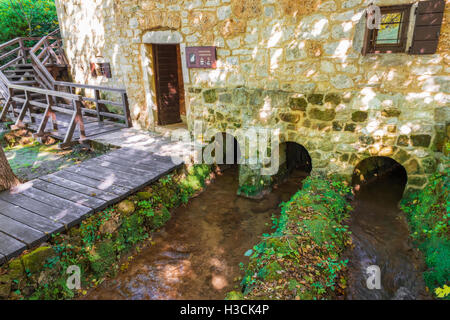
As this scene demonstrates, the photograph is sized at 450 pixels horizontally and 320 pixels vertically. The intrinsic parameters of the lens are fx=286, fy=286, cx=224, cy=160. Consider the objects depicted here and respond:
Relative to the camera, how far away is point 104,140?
712cm

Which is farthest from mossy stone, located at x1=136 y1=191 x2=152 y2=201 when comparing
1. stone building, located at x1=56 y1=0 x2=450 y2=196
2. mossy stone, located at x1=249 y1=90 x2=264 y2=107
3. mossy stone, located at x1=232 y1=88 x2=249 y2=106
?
mossy stone, located at x1=249 y1=90 x2=264 y2=107

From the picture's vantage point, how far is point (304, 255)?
358cm

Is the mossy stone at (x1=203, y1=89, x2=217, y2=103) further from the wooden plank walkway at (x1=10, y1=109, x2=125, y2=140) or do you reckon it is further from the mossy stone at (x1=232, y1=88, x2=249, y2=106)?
the wooden plank walkway at (x1=10, y1=109, x2=125, y2=140)

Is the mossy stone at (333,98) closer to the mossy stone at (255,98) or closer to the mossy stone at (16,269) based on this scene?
the mossy stone at (255,98)

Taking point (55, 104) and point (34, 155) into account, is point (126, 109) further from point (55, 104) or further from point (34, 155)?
point (55, 104)

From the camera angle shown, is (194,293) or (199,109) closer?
(194,293)

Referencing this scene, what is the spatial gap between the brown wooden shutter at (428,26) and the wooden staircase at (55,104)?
6.60m

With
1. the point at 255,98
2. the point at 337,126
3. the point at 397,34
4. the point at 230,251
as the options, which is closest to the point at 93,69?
the point at 255,98

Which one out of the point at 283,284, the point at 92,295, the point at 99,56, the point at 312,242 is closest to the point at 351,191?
the point at 312,242

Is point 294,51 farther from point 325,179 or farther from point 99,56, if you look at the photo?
point 99,56

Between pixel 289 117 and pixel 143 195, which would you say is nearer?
pixel 143 195

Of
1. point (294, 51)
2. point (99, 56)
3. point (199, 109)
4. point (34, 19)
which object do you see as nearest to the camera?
point (294, 51)

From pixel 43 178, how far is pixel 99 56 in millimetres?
5202

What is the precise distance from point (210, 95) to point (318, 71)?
93.4 inches
